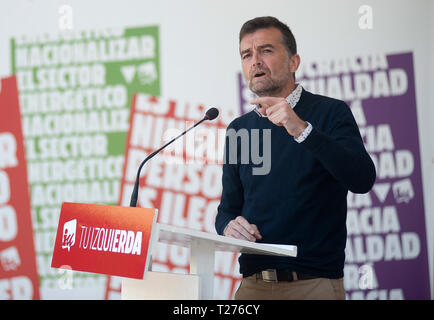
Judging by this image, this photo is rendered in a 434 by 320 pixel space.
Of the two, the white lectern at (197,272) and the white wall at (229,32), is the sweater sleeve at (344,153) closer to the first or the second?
the white lectern at (197,272)

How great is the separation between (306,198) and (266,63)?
20.6 inches

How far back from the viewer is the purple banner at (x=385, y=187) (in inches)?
143

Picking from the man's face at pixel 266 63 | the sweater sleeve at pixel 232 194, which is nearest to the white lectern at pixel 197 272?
the sweater sleeve at pixel 232 194

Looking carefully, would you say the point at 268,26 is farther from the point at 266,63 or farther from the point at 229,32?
the point at 229,32

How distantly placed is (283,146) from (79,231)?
78cm

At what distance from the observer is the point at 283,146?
1.77m

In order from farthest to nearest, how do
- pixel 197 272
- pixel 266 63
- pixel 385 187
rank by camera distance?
pixel 385 187
pixel 266 63
pixel 197 272

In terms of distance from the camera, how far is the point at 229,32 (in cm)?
383

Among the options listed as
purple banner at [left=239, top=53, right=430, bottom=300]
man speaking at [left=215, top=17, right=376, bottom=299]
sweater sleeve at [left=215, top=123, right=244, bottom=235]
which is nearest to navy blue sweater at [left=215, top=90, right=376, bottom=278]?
man speaking at [left=215, top=17, right=376, bottom=299]

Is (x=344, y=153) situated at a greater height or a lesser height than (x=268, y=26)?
lesser

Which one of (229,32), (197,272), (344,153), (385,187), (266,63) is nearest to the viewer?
(197,272)

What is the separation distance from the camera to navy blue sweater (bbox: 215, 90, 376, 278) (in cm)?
164

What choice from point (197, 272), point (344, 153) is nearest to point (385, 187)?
point (344, 153)
